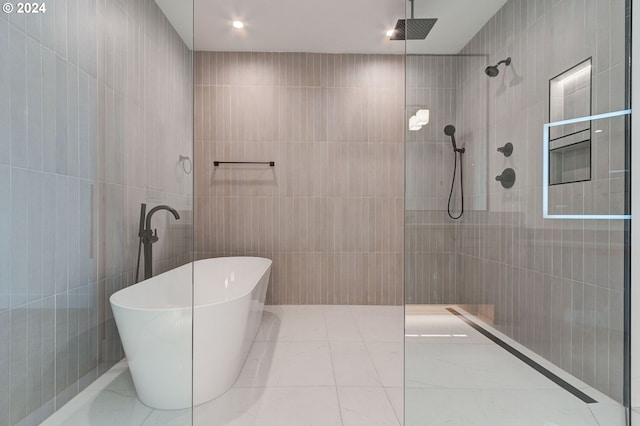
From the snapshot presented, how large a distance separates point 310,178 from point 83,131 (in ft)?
7.97

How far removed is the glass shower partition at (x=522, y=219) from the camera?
3.87ft

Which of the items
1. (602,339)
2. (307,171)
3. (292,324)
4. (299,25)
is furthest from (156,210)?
(299,25)

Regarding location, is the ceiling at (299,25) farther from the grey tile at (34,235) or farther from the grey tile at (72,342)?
the grey tile at (72,342)

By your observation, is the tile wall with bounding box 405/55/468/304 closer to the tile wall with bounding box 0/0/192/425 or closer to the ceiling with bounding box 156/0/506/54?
the tile wall with bounding box 0/0/192/425

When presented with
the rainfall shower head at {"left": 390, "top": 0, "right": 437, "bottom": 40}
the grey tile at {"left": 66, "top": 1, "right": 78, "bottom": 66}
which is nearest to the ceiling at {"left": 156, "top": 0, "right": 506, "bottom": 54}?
the rainfall shower head at {"left": 390, "top": 0, "right": 437, "bottom": 40}

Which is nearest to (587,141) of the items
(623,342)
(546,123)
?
(546,123)

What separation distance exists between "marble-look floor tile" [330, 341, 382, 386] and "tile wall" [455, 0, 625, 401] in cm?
93

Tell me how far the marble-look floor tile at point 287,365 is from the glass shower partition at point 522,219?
774mm

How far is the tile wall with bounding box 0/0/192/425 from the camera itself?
0.86 m

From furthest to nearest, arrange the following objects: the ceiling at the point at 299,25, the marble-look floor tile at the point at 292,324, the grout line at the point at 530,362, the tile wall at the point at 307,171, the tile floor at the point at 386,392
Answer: the tile wall at the point at 307,171 < the ceiling at the point at 299,25 < the marble-look floor tile at the point at 292,324 < the grout line at the point at 530,362 < the tile floor at the point at 386,392

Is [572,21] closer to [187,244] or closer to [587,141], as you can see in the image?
[587,141]

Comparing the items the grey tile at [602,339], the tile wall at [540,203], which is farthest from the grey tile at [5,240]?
the grey tile at [602,339]

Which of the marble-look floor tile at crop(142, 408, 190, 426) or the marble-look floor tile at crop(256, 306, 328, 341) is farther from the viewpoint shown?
the marble-look floor tile at crop(256, 306, 328, 341)

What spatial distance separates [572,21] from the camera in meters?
1.17
